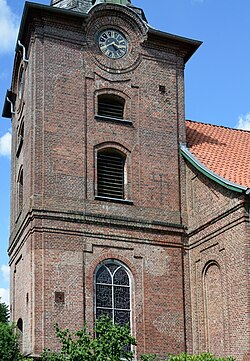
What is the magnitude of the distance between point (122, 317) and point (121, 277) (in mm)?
1257

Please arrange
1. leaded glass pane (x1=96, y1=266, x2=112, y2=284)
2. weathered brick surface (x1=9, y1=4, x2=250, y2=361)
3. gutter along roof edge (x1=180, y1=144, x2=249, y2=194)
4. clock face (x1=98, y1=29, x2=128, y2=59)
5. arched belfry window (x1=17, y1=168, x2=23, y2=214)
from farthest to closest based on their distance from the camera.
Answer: arched belfry window (x1=17, y1=168, x2=23, y2=214)
clock face (x1=98, y1=29, x2=128, y2=59)
leaded glass pane (x1=96, y1=266, x2=112, y2=284)
weathered brick surface (x1=9, y1=4, x2=250, y2=361)
gutter along roof edge (x1=180, y1=144, x2=249, y2=194)

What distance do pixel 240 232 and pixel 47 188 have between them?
613 cm

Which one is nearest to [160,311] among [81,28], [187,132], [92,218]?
[92,218]

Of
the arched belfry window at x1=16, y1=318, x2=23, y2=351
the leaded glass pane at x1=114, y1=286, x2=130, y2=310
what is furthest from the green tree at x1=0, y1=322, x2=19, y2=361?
the leaded glass pane at x1=114, y1=286, x2=130, y2=310

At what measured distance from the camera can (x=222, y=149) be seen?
2572cm

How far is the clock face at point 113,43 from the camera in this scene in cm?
2569

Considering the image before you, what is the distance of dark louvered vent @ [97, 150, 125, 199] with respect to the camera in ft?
79.3

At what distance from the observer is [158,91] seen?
85.3ft

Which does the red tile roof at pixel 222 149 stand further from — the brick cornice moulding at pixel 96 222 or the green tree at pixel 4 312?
the green tree at pixel 4 312

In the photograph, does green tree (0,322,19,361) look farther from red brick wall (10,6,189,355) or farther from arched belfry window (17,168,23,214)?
arched belfry window (17,168,23,214)

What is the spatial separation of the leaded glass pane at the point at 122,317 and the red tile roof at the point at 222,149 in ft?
17.2

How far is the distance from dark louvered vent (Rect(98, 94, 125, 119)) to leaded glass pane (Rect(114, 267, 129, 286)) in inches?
213

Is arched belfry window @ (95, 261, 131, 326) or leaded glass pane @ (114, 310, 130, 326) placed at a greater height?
arched belfry window @ (95, 261, 131, 326)

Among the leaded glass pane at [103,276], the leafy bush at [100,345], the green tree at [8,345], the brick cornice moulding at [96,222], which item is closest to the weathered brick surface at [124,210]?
the brick cornice moulding at [96,222]
